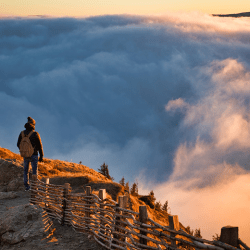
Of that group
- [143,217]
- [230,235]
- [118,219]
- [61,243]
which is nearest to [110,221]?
[118,219]

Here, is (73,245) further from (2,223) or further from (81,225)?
(2,223)

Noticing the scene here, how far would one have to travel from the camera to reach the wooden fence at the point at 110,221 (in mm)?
4906

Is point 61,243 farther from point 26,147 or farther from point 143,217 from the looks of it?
point 26,147

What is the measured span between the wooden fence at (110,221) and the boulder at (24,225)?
0.87 meters

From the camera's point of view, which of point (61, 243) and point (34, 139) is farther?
point (34, 139)

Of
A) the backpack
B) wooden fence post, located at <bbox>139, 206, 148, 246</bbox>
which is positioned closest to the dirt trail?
wooden fence post, located at <bbox>139, 206, 148, 246</bbox>

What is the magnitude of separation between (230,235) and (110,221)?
3.17 metres

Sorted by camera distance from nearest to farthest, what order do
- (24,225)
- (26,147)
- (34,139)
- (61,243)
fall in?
(61,243), (24,225), (26,147), (34,139)

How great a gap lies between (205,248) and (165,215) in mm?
13280

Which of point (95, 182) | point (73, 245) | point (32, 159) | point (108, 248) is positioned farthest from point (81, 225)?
point (95, 182)

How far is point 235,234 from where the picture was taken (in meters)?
4.00

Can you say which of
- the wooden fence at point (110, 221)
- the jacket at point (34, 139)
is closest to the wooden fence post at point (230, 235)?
the wooden fence at point (110, 221)

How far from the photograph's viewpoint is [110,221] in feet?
21.7

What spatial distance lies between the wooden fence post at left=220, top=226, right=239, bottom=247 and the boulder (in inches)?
184
